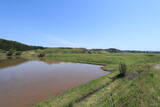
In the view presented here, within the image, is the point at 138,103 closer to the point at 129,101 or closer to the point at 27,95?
the point at 129,101

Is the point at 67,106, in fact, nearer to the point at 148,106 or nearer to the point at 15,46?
the point at 148,106

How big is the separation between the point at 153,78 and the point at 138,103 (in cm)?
443

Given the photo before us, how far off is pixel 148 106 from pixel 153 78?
436 centimetres

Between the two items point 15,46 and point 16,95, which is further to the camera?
point 15,46

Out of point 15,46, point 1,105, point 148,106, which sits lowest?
point 1,105

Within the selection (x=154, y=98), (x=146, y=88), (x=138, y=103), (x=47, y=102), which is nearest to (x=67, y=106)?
(x=47, y=102)

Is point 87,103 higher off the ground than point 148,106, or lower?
lower

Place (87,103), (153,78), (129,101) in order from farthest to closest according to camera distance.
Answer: (153,78) < (87,103) < (129,101)

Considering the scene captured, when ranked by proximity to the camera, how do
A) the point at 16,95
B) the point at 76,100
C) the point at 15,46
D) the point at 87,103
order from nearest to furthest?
the point at 87,103
the point at 76,100
the point at 16,95
the point at 15,46

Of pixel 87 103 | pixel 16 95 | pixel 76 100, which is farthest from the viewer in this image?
pixel 16 95

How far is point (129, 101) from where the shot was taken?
4648 millimetres

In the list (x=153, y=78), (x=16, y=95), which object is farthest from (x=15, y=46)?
(x=153, y=78)

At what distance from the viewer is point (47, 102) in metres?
5.66

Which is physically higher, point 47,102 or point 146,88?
point 146,88
